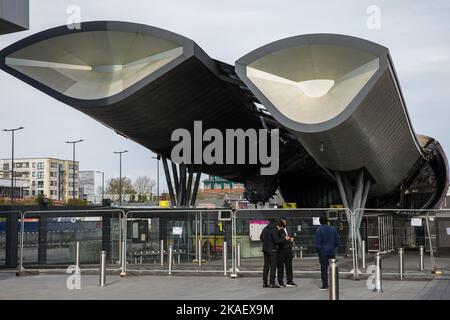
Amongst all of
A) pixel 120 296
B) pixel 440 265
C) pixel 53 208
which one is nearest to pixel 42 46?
pixel 53 208

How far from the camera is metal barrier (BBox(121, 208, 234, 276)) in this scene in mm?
20797

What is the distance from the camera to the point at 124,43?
25906mm

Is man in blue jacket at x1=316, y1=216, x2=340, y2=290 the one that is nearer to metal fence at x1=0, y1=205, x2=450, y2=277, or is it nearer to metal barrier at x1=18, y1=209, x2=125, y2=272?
metal fence at x1=0, y1=205, x2=450, y2=277

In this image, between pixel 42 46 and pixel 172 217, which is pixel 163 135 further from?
pixel 172 217

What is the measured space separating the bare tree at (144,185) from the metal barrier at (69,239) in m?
107

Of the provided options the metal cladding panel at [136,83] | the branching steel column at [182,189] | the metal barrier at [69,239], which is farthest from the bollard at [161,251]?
the branching steel column at [182,189]

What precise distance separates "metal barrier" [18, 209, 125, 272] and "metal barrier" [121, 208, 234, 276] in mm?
628

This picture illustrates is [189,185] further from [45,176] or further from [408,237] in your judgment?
[45,176]

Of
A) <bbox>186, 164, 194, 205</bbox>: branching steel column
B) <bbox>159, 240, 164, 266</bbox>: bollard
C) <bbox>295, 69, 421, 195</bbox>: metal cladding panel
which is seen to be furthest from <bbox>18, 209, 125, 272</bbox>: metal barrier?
<bbox>186, 164, 194, 205</bbox>: branching steel column

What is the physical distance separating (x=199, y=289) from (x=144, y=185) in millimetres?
117885

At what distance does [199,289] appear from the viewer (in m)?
15.1

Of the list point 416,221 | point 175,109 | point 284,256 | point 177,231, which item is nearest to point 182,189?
point 175,109

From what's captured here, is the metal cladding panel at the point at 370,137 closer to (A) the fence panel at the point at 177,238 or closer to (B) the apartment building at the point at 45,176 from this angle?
(A) the fence panel at the point at 177,238

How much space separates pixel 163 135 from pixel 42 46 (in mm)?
10982
